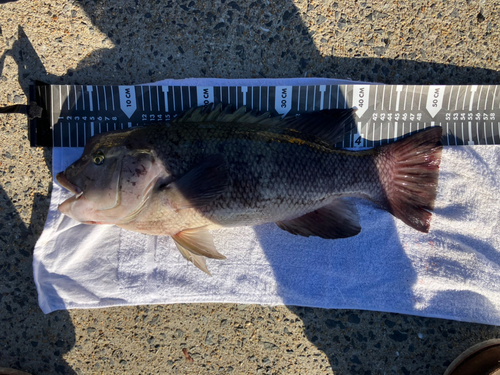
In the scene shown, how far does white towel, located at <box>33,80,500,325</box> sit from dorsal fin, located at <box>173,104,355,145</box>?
1.67ft

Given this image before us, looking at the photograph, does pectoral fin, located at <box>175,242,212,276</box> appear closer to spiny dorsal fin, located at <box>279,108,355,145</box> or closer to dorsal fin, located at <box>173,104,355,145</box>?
dorsal fin, located at <box>173,104,355,145</box>

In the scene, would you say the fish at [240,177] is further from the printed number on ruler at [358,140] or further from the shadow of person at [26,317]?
the shadow of person at [26,317]

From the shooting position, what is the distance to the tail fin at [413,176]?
2148 millimetres

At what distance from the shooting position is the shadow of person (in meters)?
2.41

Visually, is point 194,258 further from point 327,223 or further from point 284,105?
point 284,105

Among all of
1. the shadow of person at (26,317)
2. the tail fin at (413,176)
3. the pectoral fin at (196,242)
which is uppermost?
the tail fin at (413,176)

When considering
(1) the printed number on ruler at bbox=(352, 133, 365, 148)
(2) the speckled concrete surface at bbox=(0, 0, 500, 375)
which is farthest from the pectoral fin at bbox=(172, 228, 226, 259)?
(1) the printed number on ruler at bbox=(352, 133, 365, 148)

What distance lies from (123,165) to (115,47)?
3.86 ft

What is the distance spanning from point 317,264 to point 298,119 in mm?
1090

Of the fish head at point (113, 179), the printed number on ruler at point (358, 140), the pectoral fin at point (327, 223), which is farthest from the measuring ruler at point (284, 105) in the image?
the pectoral fin at point (327, 223)

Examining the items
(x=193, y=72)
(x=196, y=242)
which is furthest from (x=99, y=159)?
(x=193, y=72)

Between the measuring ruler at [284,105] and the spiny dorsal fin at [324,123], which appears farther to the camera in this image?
the measuring ruler at [284,105]

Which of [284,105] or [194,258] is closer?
[194,258]

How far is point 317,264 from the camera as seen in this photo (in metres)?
2.36
